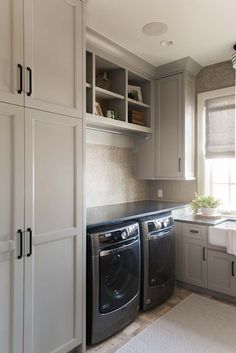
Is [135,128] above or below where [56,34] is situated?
below

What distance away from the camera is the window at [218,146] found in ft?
10.8

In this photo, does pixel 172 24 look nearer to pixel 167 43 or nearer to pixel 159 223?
pixel 167 43

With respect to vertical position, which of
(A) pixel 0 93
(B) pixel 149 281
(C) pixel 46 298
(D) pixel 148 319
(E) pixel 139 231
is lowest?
(D) pixel 148 319

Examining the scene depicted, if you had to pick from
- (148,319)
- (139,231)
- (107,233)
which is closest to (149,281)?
(148,319)

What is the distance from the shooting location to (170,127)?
3.41m

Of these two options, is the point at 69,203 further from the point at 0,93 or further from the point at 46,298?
the point at 0,93

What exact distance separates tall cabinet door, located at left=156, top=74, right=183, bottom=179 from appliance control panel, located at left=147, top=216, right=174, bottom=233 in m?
0.72

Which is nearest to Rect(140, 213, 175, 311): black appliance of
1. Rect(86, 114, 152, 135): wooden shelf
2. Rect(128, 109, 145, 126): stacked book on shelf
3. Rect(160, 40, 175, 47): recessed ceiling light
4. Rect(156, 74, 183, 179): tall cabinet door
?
Rect(156, 74, 183, 179): tall cabinet door

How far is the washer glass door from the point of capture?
2074mm

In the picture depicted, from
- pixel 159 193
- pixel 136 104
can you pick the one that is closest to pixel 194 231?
pixel 159 193

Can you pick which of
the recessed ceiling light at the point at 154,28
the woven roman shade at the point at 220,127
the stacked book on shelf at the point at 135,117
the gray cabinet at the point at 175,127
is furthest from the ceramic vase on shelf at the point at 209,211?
the recessed ceiling light at the point at 154,28

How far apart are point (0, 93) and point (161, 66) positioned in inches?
96.5

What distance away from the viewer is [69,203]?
187 cm

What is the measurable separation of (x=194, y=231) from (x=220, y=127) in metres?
1.39
